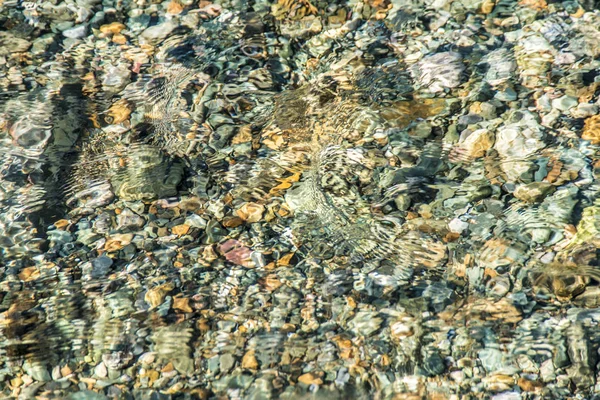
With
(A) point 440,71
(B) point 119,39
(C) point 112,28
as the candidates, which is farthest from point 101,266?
(A) point 440,71

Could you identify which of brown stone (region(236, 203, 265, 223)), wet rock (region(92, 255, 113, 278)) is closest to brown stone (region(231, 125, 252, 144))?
brown stone (region(236, 203, 265, 223))

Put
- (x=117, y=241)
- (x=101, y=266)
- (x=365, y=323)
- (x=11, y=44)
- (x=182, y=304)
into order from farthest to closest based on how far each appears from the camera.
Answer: (x=11, y=44)
(x=117, y=241)
(x=101, y=266)
(x=182, y=304)
(x=365, y=323)

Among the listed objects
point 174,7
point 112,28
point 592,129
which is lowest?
point 592,129

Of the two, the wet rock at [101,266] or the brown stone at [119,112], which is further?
the brown stone at [119,112]

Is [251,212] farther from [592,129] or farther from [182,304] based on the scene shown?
[592,129]

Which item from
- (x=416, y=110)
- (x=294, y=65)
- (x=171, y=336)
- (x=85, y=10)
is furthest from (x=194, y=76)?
(x=171, y=336)

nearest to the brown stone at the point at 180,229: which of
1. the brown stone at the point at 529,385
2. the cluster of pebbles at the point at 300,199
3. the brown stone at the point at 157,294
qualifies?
the cluster of pebbles at the point at 300,199

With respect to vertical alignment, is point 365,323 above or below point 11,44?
below

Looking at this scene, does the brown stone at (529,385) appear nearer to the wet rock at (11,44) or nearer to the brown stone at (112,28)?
the brown stone at (112,28)

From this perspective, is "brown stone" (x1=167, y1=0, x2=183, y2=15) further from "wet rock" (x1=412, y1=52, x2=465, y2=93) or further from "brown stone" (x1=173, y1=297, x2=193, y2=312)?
"brown stone" (x1=173, y1=297, x2=193, y2=312)
